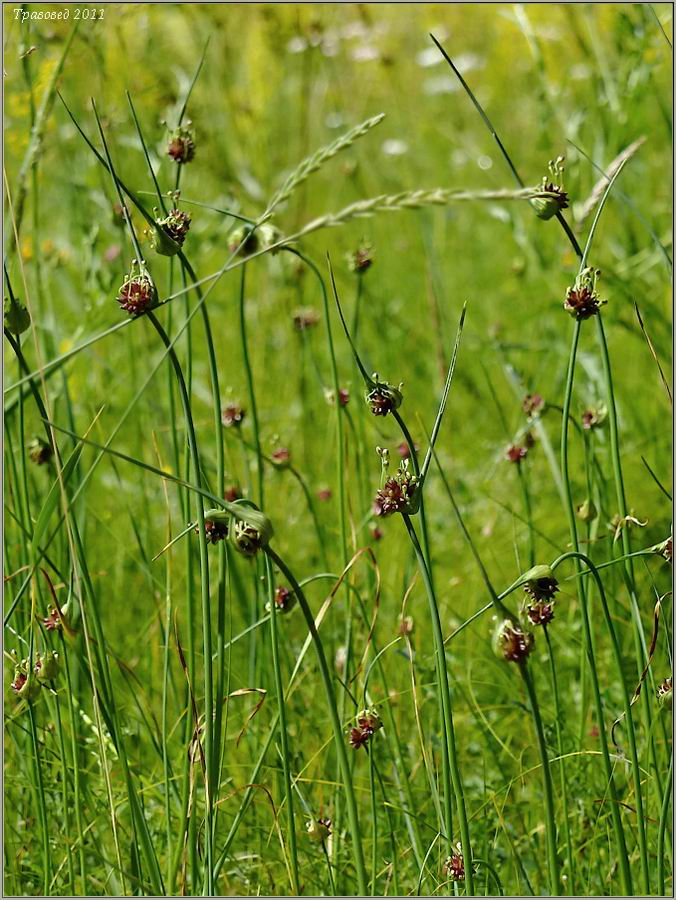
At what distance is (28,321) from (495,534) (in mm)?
908

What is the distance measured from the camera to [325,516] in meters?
1.63

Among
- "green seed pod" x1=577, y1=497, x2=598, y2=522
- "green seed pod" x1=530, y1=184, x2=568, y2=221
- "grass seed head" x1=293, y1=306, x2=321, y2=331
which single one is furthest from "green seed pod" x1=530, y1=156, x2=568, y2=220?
"grass seed head" x1=293, y1=306, x2=321, y2=331

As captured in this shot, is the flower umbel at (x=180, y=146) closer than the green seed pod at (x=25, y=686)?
No

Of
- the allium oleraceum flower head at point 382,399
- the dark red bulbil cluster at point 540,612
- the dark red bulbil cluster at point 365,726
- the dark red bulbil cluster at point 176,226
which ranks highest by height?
the dark red bulbil cluster at point 176,226

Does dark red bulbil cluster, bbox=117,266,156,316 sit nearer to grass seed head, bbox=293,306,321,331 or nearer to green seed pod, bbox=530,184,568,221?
green seed pod, bbox=530,184,568,221

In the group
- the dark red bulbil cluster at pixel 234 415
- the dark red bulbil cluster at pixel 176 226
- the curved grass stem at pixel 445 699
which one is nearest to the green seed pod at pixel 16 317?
the dark red bulbil cluster at pixel 176 226

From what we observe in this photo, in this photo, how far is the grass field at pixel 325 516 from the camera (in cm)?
80

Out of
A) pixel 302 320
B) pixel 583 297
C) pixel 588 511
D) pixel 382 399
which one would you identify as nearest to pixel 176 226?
pixel 382 399

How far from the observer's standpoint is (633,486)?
1651 mm

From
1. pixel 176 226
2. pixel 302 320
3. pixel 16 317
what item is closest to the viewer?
pixel 176 226

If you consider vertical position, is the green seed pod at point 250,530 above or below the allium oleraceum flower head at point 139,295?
below

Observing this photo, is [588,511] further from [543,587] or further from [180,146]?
[180,146]

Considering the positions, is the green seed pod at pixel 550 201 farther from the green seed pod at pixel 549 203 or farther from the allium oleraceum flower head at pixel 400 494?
the allium oleraceum flower head at pixel 400 494

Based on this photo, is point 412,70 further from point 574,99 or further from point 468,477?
point 468,477
